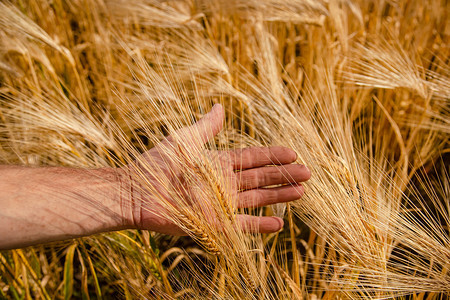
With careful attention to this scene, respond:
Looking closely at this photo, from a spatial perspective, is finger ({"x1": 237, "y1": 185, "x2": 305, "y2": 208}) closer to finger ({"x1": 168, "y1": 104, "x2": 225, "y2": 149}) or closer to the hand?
the hand

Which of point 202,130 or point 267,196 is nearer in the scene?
point 202,130

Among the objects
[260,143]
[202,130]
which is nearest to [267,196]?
[260,143]

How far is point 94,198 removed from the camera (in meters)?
0.87

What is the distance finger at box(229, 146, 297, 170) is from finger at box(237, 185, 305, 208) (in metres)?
0.08

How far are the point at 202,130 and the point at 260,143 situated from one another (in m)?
0.25

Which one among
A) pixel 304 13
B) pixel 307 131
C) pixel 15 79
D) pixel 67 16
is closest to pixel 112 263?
pixel 307 131

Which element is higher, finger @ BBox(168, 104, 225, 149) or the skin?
finger @ BBox(168, 104, 225, 149)

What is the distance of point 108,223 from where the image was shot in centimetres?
87

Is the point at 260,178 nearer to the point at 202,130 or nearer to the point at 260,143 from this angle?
the point at 260,143

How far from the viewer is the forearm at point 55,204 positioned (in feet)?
2.65

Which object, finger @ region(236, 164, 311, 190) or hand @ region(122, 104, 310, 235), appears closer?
hand @ region(122, 104, 310, 235)

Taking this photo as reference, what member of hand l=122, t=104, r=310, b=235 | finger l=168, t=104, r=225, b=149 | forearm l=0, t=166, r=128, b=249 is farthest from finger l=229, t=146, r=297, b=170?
forearm l=0, t=166, r=128, b=249

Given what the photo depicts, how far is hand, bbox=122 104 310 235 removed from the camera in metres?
0.80

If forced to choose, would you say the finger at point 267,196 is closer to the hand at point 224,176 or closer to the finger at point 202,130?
the hand at point 224,176
